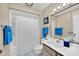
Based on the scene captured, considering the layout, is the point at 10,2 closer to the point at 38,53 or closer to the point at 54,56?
the point at 38,53

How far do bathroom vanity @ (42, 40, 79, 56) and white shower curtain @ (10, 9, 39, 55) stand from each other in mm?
207

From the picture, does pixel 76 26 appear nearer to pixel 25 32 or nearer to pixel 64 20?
pixel 64 20

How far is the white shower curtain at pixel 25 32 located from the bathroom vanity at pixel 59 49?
21cm

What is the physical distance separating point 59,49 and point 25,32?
0.61 m

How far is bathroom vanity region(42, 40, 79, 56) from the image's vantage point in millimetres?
1162

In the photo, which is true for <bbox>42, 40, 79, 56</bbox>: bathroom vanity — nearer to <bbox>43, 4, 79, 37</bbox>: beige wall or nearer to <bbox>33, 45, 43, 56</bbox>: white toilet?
<bbox>33, 45, 43, 56</bbox>: white toilet

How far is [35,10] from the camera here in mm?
1362

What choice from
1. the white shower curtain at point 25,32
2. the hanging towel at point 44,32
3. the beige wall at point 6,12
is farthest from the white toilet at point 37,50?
the beige wall at point 6,12

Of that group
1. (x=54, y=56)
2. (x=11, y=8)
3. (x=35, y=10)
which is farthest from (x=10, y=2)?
(x=54, y=56)

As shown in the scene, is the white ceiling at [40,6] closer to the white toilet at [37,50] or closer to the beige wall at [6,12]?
the beige wall at [6,12]

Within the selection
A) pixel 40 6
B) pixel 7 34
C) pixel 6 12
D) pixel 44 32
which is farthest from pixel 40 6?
pixel 7 34

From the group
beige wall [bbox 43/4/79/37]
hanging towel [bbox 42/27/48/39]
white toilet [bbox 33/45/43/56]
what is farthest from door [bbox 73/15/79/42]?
white toilet [bbox 33/45/43/56]

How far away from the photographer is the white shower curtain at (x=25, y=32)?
1.33m

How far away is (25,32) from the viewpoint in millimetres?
1385
